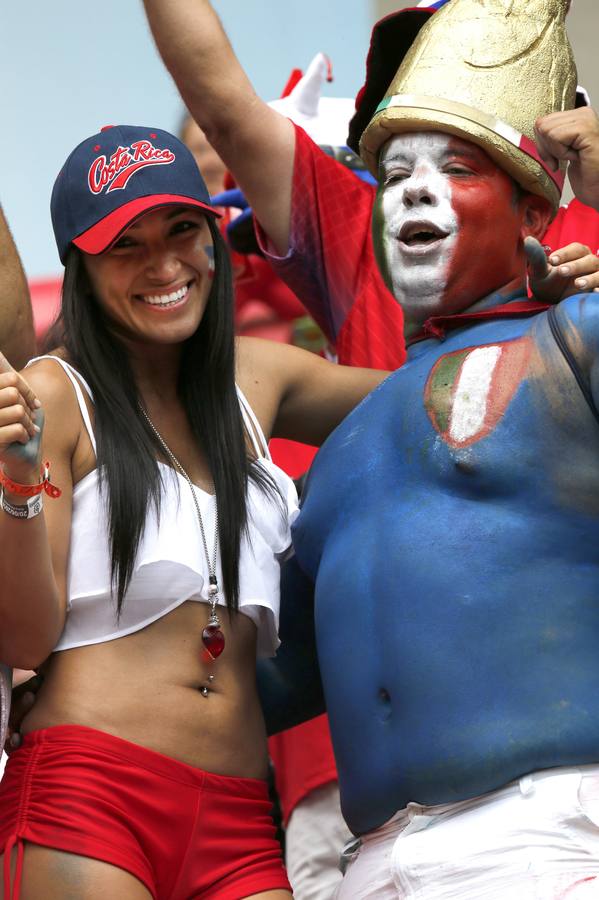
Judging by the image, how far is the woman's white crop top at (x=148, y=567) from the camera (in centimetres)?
237

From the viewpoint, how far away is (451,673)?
2193mm

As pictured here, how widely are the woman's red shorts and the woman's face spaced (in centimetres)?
67

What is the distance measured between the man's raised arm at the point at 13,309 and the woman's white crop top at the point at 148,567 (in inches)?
16.3

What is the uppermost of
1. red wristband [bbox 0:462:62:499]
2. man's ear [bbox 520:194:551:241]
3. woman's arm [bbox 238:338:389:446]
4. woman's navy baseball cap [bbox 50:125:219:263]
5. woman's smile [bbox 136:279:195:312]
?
woman's navy baseball cap [bbox 50:125:219:263]

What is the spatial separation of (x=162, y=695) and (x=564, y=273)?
34.4 inches

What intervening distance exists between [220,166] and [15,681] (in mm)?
2049

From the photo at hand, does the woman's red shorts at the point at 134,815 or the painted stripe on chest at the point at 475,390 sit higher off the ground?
the painted stripe on chest at the point at 475,390

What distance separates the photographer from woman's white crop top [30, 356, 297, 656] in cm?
237

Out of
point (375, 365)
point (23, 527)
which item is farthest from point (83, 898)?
point (375, 365)

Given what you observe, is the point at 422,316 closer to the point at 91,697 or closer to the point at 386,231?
the point at 386,231

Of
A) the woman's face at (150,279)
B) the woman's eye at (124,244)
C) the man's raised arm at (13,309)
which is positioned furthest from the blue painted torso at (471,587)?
the man's raised arm at (13,309)

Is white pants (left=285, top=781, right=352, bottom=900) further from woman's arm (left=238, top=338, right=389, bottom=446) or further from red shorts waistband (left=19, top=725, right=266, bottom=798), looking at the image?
red shorts waistband (left=19, top=725, right=266, bottom=798)

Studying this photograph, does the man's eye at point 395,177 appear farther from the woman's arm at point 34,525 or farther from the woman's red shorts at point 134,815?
the woman's red shorts at point 134,815

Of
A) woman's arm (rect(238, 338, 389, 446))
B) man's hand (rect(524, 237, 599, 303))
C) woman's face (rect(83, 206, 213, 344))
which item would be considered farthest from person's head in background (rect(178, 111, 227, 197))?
man's hand (rect(524, 237, 599, 303))
